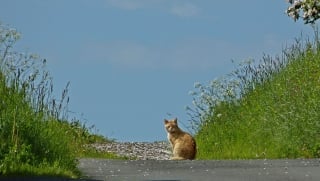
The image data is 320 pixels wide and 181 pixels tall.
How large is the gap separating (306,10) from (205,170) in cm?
1106

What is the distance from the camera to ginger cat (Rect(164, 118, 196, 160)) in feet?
67.5

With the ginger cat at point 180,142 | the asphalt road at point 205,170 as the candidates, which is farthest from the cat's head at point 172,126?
the asphalt road at point 205,170

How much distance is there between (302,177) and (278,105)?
8.70 meters

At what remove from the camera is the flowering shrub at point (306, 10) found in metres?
24.9

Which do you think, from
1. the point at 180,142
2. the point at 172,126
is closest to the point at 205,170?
the point at 180,142

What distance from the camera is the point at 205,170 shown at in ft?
49.7

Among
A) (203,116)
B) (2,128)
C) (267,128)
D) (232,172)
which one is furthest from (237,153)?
(2,128)

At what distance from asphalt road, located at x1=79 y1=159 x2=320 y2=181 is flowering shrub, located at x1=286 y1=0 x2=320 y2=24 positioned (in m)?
8.80

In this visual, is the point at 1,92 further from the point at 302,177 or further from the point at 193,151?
the point at 193,151

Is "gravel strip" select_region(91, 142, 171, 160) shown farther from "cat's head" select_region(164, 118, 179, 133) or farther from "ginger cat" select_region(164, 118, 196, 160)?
"ginger cat" select_region(164, 118, 196, 160)

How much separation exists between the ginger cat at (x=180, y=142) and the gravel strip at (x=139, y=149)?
519cm

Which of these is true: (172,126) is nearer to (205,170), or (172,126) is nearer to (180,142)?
(180,142)

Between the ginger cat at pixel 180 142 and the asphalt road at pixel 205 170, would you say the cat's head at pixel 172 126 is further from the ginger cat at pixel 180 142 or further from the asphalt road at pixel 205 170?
the asphalt road at pixel 205 170

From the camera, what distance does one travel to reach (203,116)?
26672mm
